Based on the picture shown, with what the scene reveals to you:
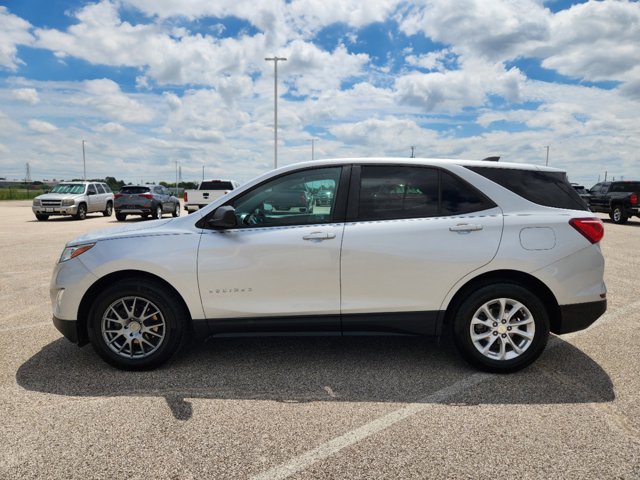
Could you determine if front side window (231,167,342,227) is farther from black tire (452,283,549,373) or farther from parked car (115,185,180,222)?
parked car (115,185,180,222)

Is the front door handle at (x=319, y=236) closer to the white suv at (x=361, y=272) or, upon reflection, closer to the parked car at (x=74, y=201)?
the white suv at (x=361, y=272)

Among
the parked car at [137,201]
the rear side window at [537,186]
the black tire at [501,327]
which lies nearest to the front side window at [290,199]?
the rear side window at [537,186]

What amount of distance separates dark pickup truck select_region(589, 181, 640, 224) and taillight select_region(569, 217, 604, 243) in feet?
63.2

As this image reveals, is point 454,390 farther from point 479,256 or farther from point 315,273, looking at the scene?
point 315,273

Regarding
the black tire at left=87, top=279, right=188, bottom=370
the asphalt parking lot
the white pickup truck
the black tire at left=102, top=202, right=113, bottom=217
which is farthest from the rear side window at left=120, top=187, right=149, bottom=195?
the black tire at left=87, top=279, right=188, bottom=370

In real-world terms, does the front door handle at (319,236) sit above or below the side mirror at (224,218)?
below

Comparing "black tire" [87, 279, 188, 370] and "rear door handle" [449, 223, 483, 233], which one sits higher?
"rear door handle" [449, 223, 483, 233]

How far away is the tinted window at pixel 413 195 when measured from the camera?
12.7 feet

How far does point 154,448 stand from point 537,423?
7.82 feet

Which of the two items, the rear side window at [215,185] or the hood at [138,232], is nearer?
the hood at [138,232]

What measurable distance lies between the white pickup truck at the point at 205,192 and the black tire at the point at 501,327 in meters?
16.8

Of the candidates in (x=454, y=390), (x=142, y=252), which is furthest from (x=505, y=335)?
(x=142, y=252)

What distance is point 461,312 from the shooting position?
12.5 feet

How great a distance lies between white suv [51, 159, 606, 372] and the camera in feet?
12.3
